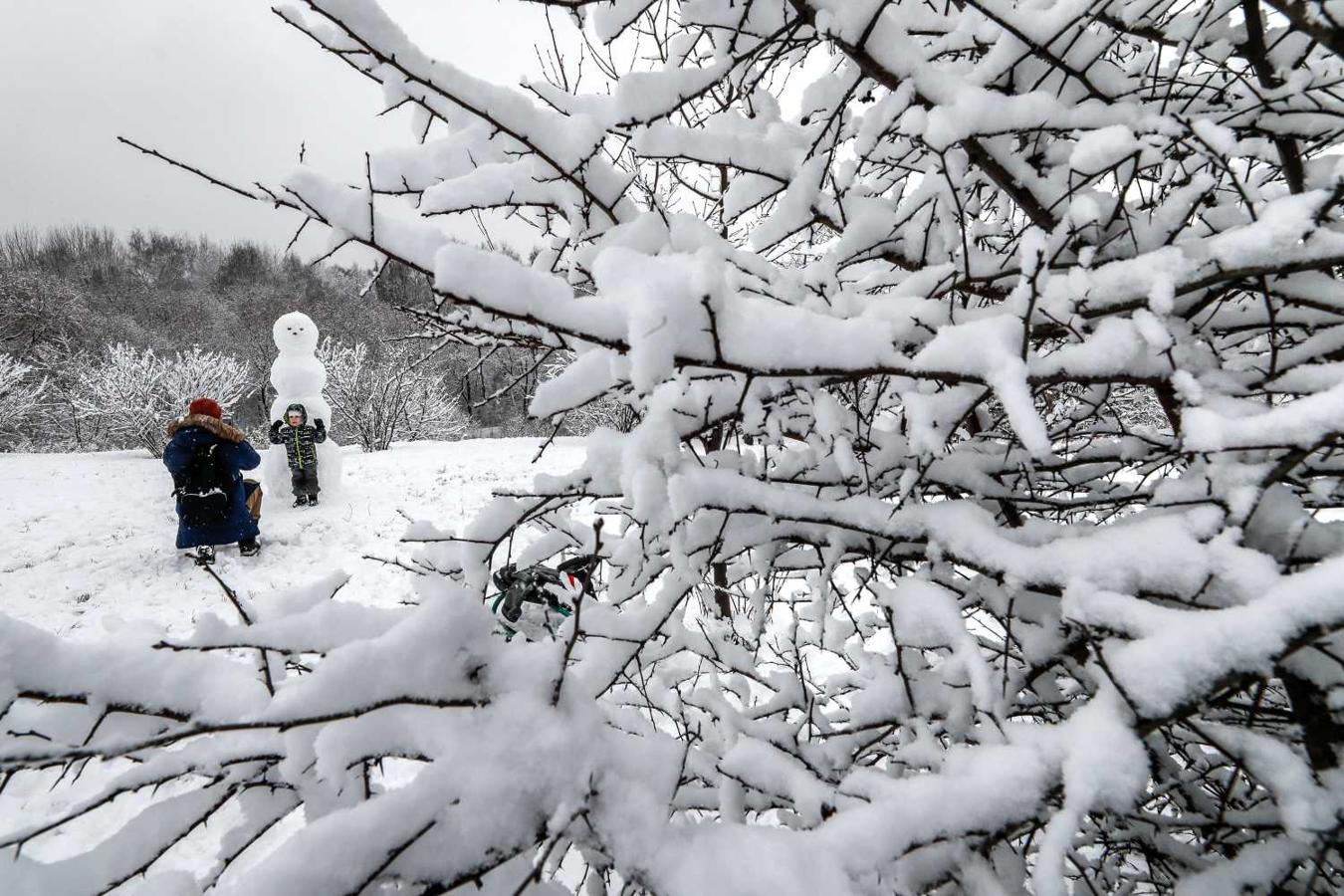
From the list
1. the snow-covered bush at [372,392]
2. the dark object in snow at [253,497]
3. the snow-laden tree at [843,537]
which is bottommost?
the dark object in snow at [253,497]

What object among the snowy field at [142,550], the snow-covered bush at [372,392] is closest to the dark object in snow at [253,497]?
the snowy field at [142,550]

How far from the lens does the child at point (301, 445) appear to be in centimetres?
779

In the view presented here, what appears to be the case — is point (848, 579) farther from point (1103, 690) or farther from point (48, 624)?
point (48, 624)

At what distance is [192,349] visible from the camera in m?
24.8

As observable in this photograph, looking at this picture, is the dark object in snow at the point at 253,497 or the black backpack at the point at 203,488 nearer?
the black backpack at the point at 203,488

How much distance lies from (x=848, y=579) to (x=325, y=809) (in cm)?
544

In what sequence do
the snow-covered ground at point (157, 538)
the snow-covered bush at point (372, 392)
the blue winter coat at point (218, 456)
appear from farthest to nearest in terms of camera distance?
the snow-covered bush at point (372, 392) → the blue winter coat at point (218, 456) → the snow-covered ground at point (157, 538)

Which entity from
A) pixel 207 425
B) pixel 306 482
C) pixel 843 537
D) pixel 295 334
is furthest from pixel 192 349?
pixel 843 537

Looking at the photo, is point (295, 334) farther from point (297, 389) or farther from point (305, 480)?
point (305, 480)

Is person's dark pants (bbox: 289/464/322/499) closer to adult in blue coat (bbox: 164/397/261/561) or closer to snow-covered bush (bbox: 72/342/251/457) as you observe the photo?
adult in blue coat (bbox: 164/397/261/561)

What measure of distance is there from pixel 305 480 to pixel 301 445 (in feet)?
1.63

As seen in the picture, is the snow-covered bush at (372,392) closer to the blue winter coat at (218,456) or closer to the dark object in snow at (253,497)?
the dark object in snow at (253,497)

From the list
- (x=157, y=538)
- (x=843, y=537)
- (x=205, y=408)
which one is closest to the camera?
(x=843, y=537)

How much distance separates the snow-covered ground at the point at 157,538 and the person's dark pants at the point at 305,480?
254 millimetres
